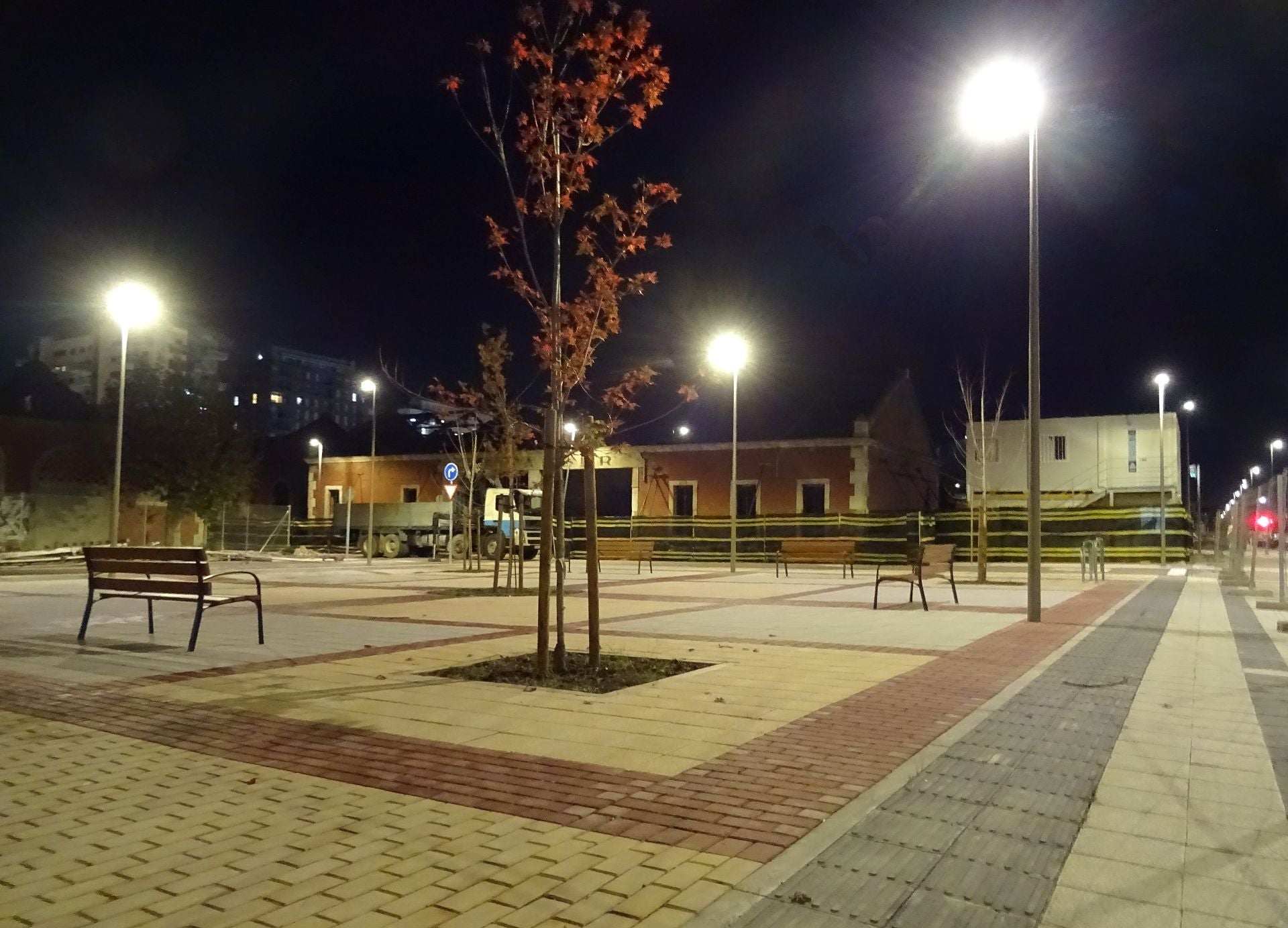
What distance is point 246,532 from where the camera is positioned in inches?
1881

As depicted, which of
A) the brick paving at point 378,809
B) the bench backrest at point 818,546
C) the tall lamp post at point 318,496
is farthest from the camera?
the tall lamp post at point 318,496

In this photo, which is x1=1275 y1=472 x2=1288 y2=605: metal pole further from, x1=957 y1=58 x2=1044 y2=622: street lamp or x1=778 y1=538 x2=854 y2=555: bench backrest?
x1=778 y1=538 x2=854 y2=555: bench backrest

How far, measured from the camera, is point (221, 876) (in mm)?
3729

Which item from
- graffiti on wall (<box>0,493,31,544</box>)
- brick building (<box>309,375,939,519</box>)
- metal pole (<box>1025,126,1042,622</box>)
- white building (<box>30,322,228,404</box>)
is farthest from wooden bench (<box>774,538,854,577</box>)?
white building (<box>30,322,228,404</box>)

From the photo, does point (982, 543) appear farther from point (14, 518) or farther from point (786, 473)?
point (14, 518)

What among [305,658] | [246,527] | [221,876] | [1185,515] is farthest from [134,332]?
[221,876]

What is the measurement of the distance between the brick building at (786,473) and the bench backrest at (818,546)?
1730cm

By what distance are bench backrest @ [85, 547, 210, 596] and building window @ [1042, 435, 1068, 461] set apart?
5194 centimetres

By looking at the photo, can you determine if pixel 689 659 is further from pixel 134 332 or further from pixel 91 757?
pixel 134 332

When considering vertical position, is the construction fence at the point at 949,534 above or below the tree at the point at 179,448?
below

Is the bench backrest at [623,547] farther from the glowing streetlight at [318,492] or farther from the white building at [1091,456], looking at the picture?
the glowing streetlight at [318,492]

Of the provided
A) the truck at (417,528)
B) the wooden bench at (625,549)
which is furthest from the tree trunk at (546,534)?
the truck at (417,528)

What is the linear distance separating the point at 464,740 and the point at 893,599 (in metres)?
12.5

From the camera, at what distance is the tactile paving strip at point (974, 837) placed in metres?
3.39
